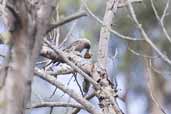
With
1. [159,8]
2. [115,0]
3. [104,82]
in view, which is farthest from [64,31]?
[159,8]

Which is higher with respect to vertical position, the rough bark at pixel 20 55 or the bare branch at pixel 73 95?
the rough bark at pixel 20 55

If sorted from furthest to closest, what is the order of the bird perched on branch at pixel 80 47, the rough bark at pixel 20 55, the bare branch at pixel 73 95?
the bird perched on branch at pixel 80 47, the bare branch at pixel 73 95, the rough bark at pixel 20 55

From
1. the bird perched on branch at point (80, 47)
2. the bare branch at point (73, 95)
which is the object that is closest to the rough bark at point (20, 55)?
the bare branch at point (73, 95)

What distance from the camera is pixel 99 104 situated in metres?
1.96

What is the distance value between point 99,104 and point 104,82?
0.09 meters

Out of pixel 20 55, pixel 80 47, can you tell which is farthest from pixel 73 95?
pixel 20 55

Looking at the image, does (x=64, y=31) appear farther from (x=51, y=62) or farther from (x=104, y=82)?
(x=104, y=82)

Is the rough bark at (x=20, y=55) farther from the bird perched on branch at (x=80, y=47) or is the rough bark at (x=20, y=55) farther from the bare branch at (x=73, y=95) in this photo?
the bird perched on branch at (x=80, y=47)

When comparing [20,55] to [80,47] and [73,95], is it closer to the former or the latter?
[73,95]

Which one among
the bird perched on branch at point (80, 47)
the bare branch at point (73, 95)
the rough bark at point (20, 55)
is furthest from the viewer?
the bird perched on branch at point (80, 47)

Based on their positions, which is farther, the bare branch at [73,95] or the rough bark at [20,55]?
the bare branch at [73,95]

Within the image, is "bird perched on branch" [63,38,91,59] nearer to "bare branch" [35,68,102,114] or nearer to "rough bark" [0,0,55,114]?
"bare branch" [35,68,102,114]

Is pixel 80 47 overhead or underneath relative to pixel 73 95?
overhead

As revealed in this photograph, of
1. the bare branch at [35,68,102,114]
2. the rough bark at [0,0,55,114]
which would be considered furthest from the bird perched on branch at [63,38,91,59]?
the rough bark at [0,0,55,114]
